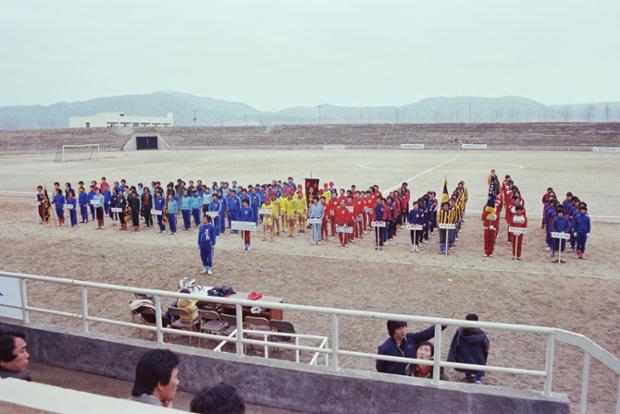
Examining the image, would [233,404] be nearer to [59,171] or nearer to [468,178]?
[468,178]

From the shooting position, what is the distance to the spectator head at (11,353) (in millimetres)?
4125

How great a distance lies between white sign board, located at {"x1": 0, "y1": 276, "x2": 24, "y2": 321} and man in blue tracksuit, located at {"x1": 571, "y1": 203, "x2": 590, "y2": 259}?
1402 cm

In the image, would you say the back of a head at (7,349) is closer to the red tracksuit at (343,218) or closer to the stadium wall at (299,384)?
the stadium wall at (299,384)

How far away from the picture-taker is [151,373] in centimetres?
337

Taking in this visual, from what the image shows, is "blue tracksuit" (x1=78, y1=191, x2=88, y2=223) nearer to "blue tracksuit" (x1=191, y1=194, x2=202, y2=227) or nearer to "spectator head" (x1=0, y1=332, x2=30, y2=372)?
"blue tracksuit" (x1=191, y1=194, x2=202, y2=227)

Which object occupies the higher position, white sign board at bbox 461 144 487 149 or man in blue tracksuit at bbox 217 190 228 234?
A: white sign board at bbox 461 144 487 149

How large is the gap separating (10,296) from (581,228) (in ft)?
46.5

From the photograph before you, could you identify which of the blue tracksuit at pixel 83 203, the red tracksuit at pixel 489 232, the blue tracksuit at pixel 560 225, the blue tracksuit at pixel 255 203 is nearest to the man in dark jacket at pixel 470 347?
the red tracksuit at pixel 489 232

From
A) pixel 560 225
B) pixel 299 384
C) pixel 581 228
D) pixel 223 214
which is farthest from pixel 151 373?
pixel 223 214

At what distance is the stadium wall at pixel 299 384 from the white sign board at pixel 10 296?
0.65 metres

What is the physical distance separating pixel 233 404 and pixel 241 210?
47.1 ft

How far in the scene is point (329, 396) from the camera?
5508mm

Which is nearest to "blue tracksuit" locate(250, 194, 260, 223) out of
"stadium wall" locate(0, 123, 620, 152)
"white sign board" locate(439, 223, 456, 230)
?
"white sign board" locate(439, 223, 456, 230)

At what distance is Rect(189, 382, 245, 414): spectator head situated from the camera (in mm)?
2846
